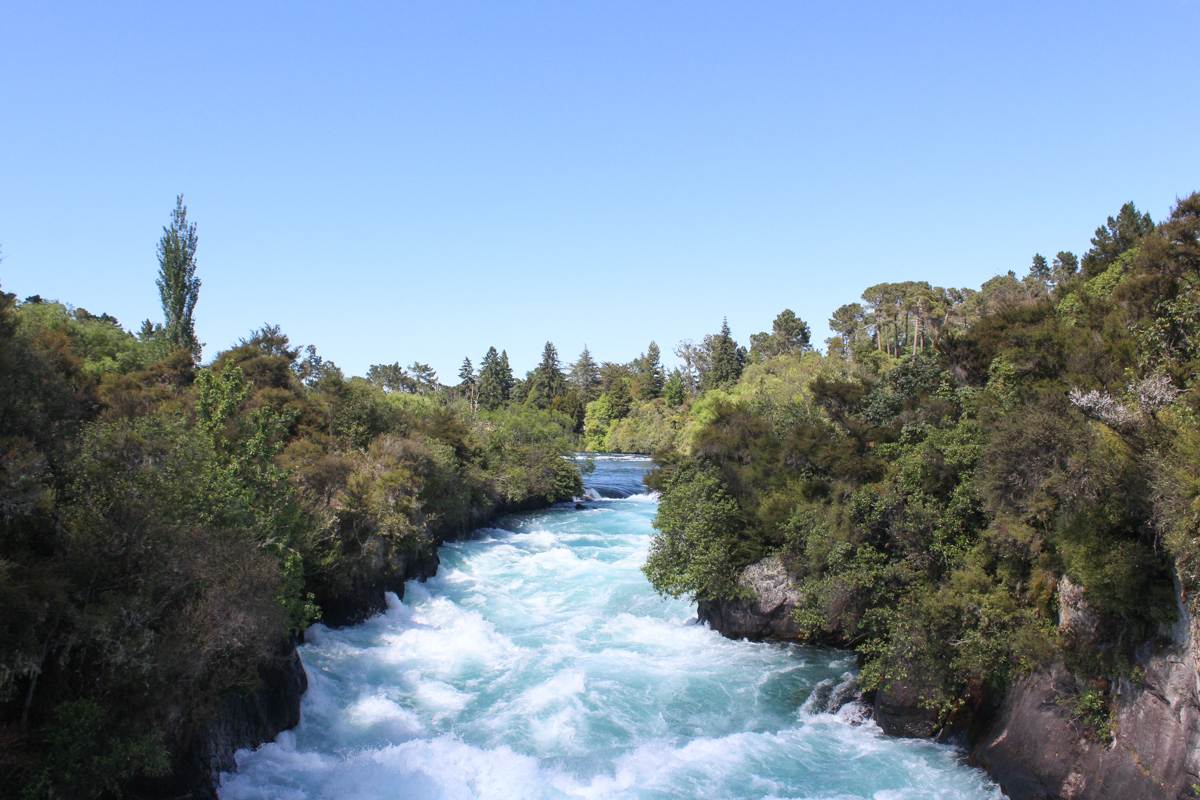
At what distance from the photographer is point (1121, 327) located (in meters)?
17.2

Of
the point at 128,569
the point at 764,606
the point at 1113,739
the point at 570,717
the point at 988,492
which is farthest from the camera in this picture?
the point at 764,606

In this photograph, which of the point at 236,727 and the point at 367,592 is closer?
the point at 236,727

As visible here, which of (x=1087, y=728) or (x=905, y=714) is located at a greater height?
(x=1087, y=728)

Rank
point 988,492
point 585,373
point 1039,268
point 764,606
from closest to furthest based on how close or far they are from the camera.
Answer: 1. point 988,492
2. point 764,606
3. point 1039,268
4. point 585,373

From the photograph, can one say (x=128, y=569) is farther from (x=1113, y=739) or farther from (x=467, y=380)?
(x=467, y=380)

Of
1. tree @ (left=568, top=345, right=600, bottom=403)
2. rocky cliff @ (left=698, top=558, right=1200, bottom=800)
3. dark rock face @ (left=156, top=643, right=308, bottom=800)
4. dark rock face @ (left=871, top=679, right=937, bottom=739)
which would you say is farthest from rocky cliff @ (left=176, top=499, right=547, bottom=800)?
tree @ (left=568, top=345, right=600, bottom=403)

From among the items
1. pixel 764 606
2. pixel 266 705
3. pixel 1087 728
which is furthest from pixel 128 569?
pixel 764 606

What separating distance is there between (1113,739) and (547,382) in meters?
102

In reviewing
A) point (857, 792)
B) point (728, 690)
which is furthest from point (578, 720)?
point (857, 792)

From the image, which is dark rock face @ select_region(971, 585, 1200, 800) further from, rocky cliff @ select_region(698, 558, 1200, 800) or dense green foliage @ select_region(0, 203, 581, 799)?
dense green foliage @ select_region(0, 203, 581, 799)

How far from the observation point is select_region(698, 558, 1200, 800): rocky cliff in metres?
11.7

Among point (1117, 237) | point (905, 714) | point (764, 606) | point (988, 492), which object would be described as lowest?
point (905, 714)

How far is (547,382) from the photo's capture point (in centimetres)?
11331

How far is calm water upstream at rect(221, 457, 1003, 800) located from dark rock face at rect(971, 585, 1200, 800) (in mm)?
879
